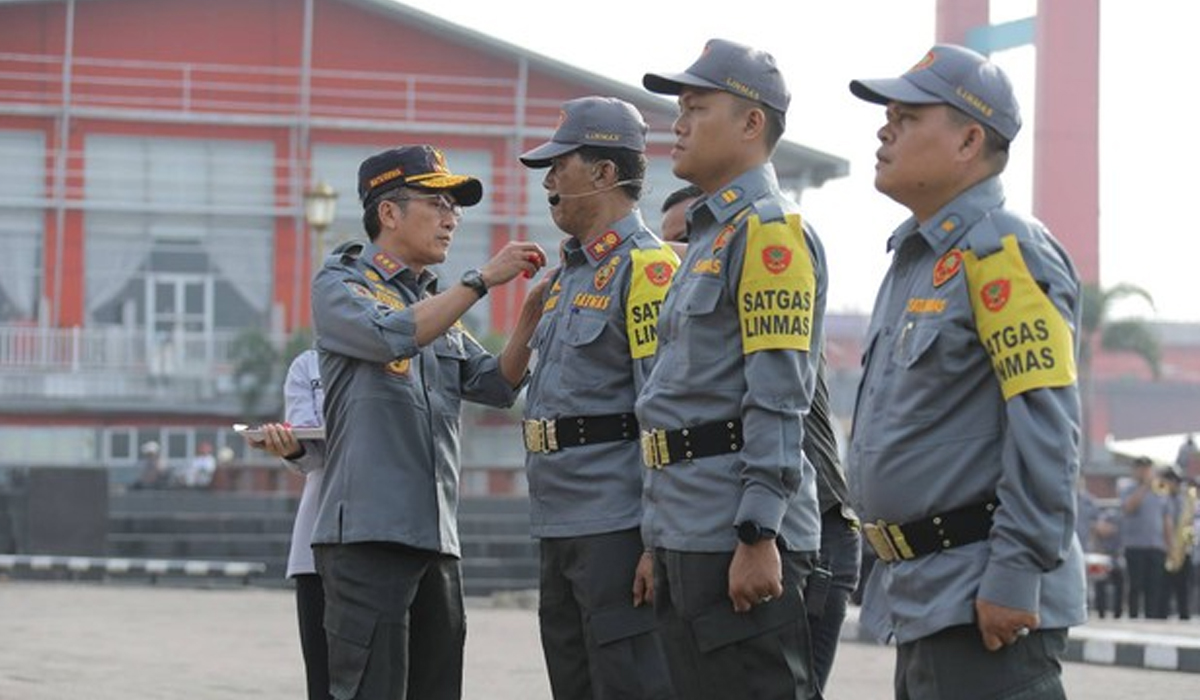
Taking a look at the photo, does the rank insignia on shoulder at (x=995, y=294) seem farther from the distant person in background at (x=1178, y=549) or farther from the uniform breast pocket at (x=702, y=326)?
the distant person in background at (x=1178, y=549)

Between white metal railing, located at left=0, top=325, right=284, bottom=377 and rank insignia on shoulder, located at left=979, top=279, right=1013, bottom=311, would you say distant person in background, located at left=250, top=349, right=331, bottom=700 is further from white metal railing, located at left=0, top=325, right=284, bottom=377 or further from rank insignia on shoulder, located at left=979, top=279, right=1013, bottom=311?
white metal railing, located at left=0, top=325, right=284, bottom=377

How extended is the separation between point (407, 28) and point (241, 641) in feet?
146

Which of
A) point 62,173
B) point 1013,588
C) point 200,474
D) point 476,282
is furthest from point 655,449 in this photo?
point 62,173

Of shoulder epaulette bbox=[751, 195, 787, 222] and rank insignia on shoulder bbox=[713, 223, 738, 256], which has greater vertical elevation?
shoulder epaulette bbox=[751, 195, 787, 222]

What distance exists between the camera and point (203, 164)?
190ft

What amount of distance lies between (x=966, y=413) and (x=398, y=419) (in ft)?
8.97

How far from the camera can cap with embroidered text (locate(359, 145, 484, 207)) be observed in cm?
808

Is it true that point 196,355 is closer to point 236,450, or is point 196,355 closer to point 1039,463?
point 236,450

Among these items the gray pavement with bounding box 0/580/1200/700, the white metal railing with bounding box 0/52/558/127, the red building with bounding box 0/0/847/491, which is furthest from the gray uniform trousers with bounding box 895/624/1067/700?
the white metal railing with bounding box 0/52/558/127

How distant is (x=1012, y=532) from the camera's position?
534 centimetres

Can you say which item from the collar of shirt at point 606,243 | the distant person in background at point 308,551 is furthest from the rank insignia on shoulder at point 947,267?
the distant person in background at point 308,551

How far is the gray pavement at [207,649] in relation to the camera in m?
13.2

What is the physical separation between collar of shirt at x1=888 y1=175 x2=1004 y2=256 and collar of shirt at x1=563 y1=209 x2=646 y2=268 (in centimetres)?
198

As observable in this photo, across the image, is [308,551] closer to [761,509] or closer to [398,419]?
[398,419]
